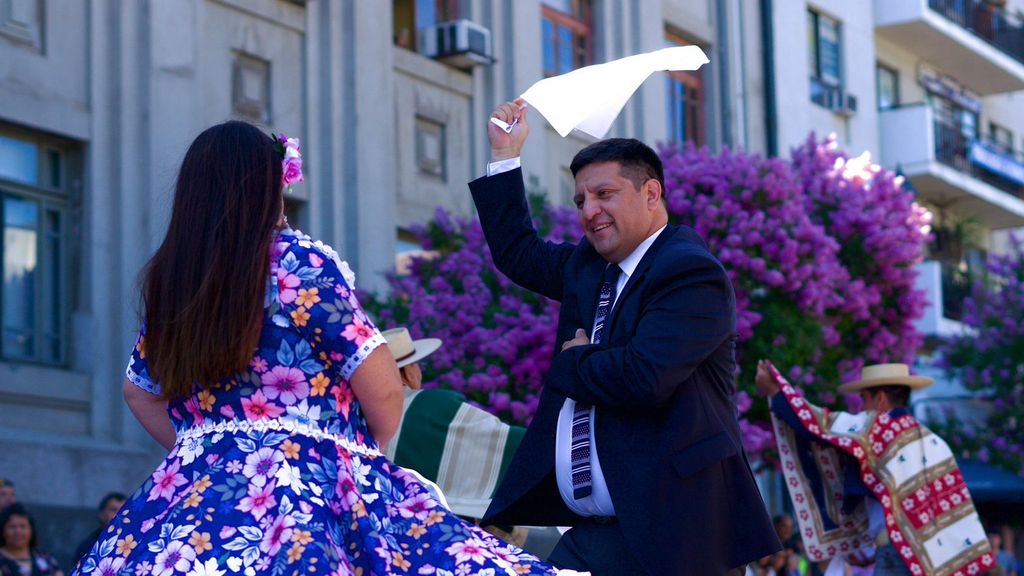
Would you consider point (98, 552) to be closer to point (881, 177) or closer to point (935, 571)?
point (935, 571)

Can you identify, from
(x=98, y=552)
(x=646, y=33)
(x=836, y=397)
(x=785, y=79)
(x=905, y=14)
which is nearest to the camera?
(x=98, y=552)

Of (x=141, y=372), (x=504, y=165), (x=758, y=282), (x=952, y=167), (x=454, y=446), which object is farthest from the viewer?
(x=952, y=167)

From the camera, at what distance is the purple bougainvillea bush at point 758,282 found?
Answer: 54.6 feet

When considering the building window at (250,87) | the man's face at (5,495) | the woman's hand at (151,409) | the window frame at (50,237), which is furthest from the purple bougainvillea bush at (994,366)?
the woman's hand at (151,409)

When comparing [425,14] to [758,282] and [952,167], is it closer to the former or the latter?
[758,282]

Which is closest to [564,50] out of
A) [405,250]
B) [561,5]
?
[561,5]

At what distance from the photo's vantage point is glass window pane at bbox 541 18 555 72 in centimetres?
2319

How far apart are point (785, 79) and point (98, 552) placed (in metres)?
25.0

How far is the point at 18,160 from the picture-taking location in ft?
50.9

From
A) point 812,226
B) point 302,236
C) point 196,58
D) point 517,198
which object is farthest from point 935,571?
point 196,58

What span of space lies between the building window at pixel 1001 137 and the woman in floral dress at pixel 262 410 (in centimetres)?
3421

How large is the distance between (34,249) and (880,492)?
27.7ft

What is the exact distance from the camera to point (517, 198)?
614cm

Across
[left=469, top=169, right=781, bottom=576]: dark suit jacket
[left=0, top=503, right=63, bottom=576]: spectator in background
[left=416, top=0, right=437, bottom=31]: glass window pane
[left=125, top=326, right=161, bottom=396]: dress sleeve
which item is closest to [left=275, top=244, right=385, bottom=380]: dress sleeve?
[left=125, top=326, right=161, bottom=396]: dress sleeve
